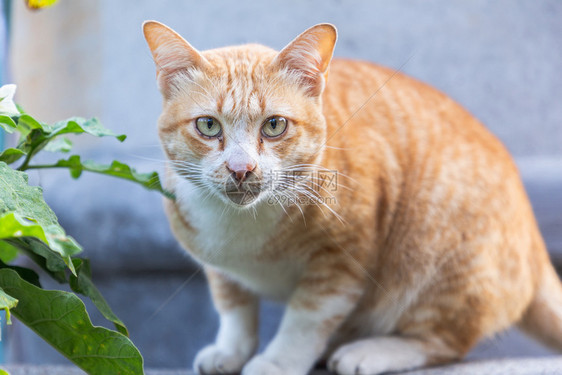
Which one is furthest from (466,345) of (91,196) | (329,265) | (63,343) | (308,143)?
(91,196)

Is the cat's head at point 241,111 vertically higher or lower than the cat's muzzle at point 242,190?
higher

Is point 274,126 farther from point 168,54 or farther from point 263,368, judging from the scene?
point 263,368

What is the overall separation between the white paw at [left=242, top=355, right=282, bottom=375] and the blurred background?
2.62ft

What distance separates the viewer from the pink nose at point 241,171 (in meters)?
1.06

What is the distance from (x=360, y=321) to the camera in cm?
151

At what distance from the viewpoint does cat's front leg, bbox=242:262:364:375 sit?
Answer: 1.31 meters

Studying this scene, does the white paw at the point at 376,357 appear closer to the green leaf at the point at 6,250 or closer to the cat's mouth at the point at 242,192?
the cat's mouth at the point at 242,192

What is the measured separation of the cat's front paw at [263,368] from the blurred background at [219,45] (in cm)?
80

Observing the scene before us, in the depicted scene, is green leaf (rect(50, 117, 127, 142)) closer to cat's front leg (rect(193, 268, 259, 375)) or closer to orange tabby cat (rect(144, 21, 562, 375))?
orange tabby cat (rect(144, 21, 562, 375))

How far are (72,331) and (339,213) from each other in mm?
658

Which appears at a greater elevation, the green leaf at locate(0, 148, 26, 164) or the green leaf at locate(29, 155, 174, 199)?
the green leaf at locate(0, 148, 26, 164)

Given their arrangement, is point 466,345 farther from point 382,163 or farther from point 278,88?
point 278,88

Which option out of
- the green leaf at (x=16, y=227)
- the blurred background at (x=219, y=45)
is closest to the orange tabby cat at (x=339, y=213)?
the green leaf at (x=16, y=227)

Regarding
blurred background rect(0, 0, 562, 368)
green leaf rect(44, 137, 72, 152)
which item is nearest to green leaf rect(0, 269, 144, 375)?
green leaf rect(44, 137, 72, 152)
